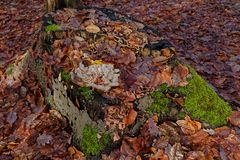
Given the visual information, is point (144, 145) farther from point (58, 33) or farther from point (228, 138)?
point (58, 33)

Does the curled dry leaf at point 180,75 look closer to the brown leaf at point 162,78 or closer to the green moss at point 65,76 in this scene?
the brown leaf at point 162,78

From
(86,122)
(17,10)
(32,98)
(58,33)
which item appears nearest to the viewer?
(86,122)

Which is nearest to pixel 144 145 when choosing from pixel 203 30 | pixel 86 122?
pixel 86 122

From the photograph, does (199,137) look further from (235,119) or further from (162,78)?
(162,78)

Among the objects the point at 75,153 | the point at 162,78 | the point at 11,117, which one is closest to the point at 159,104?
the point at 162,78

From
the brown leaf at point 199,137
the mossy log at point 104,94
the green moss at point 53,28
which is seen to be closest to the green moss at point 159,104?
the mossy log at point 104,94

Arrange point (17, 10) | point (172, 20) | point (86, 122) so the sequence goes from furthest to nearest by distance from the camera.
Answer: point (17, 10) → point (172, 20) → point (86, 122)
